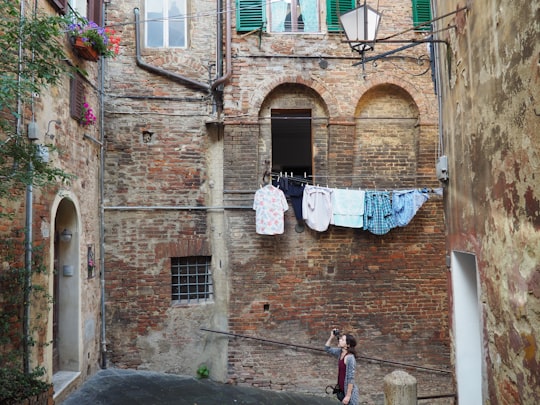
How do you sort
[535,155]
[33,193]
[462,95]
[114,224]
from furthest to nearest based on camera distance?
[114,224]
[33,193]
[462,95]
[535,155]

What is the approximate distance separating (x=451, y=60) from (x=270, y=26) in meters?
4.61

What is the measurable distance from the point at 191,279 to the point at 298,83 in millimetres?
4251

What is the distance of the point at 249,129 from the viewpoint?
8461 mm

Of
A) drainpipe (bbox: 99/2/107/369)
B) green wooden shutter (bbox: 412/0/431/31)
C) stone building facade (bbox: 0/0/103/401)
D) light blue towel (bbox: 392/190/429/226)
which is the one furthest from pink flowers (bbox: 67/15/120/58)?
green wooden shutter (bbox: 412/0/431/31)

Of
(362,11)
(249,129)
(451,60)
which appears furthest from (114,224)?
(451,60)

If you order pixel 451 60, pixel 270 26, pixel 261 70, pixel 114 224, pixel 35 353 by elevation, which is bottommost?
pixel 35 353

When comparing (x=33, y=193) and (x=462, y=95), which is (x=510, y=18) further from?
(x=33, y=193)

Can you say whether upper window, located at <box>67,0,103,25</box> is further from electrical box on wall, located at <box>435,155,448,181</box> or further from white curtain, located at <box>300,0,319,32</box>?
electrical box on wall, located at <box>435,155,448,181</box>

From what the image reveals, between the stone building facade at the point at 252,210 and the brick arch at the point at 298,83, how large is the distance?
0.02 m

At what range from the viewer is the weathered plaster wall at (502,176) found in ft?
10.1

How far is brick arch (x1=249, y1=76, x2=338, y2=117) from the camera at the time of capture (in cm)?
846

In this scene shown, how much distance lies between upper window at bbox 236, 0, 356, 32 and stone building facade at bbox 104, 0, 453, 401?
0.04 m

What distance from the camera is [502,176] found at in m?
3.56

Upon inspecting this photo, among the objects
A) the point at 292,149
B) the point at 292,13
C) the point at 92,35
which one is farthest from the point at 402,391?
the point at 292,149
